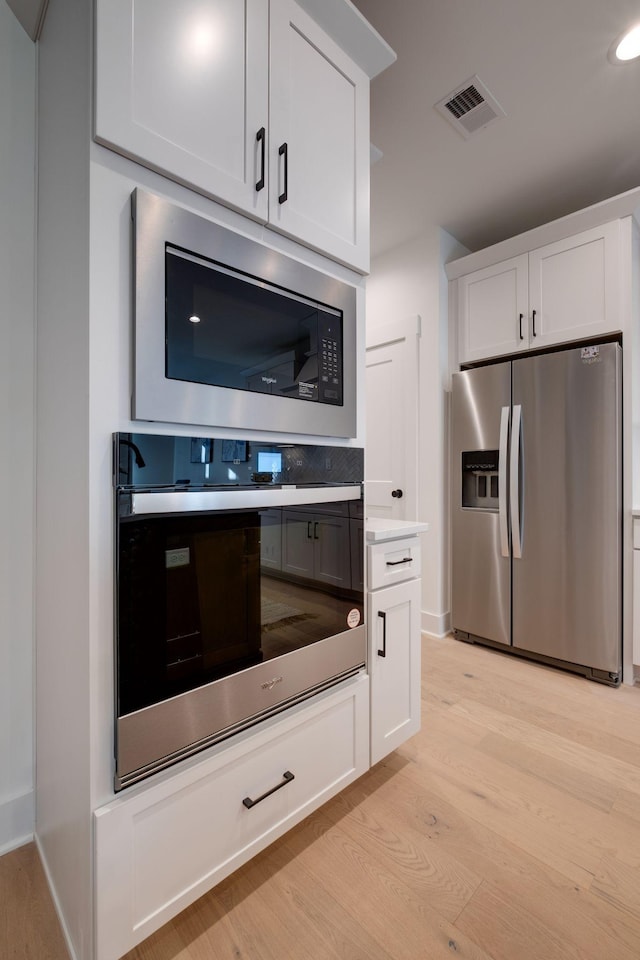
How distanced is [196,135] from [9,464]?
39.2 inches

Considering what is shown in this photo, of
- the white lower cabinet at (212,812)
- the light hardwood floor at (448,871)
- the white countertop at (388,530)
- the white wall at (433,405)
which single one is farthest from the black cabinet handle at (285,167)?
the white wall at (433,405)

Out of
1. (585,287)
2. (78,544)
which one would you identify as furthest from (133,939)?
(585,287)

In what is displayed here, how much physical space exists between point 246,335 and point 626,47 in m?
1.95

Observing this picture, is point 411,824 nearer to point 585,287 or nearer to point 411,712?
point 411,712

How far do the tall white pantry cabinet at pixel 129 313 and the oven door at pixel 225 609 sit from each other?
5cm

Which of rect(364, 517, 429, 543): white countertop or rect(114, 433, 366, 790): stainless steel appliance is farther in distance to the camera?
rect(364, 517, 429, 543): white countertop

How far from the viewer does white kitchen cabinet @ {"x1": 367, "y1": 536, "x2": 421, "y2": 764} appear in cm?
146

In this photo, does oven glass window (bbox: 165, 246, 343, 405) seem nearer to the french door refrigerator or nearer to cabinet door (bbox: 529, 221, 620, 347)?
the french door refrigerator

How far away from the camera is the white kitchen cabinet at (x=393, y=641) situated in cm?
146

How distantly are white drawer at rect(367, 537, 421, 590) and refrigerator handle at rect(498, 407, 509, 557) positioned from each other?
1224mm

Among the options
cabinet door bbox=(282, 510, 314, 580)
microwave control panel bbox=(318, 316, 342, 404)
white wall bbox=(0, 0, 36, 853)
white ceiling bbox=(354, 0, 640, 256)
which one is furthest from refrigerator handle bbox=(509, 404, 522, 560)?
white wall bbox=(0, 0, 36, 853)

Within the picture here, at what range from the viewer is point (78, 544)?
36.6 inches

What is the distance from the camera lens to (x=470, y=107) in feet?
6.53

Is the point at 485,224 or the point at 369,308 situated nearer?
the point at 485,224
